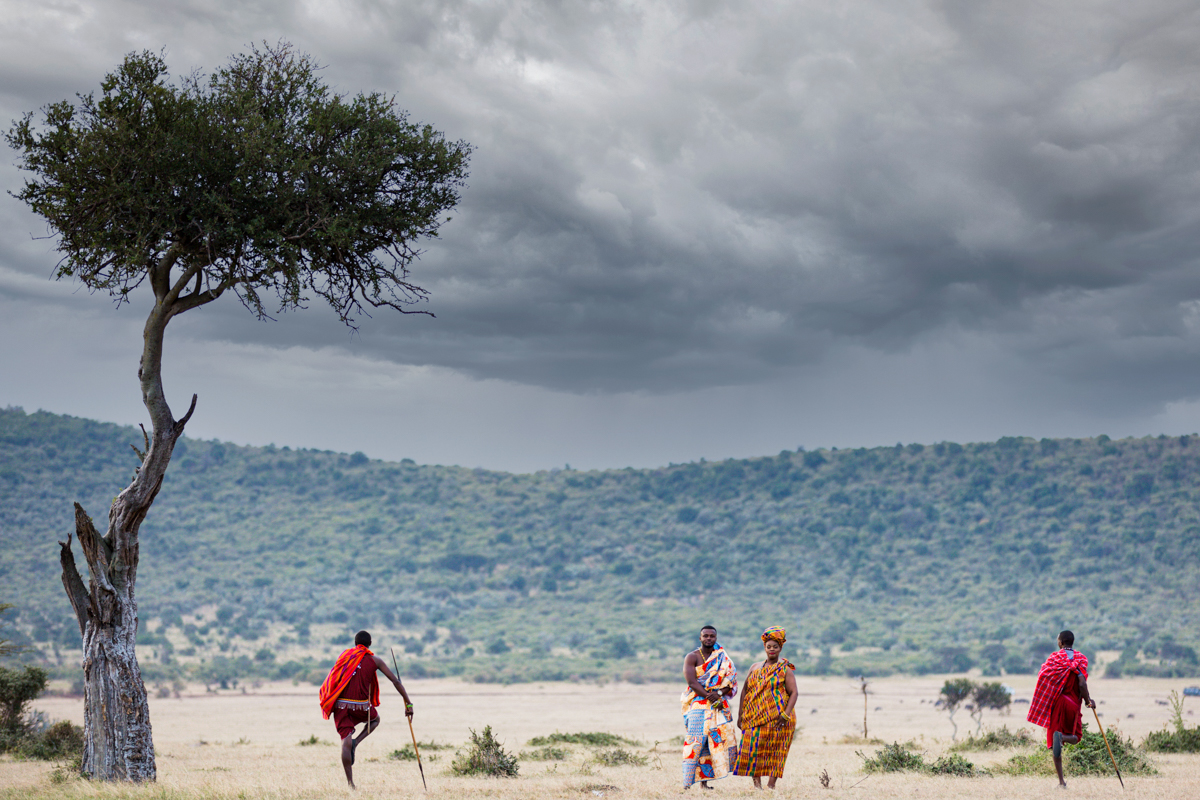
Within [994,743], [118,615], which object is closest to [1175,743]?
[994,743]

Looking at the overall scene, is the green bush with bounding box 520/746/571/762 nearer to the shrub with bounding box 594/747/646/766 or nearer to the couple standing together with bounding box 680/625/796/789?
the shrub with bounding box 594/747/646/766

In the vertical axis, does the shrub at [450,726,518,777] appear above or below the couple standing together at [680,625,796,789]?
below

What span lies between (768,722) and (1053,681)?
12.6 ft

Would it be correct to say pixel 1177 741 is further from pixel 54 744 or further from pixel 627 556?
pixel 627 556

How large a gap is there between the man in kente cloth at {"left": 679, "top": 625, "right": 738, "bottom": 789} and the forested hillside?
61.9m

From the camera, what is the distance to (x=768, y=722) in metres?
11.8

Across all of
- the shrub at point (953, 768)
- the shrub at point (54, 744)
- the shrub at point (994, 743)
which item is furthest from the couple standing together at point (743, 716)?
the shrub at point (54, 744)

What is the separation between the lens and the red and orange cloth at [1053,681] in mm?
12789

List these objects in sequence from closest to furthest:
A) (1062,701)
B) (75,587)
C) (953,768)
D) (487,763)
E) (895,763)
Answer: (1062,701) < (75,587) < (953,768) < (487,763) < (895,763)

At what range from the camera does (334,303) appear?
1645 centimetres

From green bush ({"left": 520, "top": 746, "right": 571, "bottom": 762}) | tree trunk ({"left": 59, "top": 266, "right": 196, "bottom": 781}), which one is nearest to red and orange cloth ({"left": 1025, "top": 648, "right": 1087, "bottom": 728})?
green bush ({"left": 520, "top": 746, "right": 571, "bottom": 762})

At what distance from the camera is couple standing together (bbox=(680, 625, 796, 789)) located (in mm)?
11812

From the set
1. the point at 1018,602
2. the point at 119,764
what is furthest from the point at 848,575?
the point at 119,764

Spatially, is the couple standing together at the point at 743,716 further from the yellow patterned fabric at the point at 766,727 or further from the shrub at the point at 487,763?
the shrub at the point at 487,763
